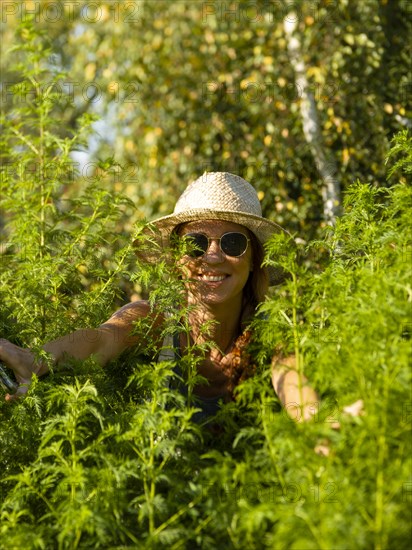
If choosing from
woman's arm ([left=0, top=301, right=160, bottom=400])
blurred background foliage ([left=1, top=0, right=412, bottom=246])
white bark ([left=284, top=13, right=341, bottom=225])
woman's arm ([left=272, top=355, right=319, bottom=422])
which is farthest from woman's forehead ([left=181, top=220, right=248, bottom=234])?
white bark ([left=284, top=13, right=341, bottom=225])

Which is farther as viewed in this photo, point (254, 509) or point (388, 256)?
point (388, 256)

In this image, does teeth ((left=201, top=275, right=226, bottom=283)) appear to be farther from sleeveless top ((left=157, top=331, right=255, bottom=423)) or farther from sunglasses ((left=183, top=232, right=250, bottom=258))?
sleeveless top ((left=157, top=331, right=255, bottom=423))

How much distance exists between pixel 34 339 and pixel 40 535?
1.13 meters

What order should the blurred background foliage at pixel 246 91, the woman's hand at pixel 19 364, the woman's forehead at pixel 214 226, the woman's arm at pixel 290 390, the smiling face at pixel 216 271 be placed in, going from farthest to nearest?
the blurred background foliage at pixel 246 91 < the woman's forehead at pixel 214 226 < the smiling face at pixel 216 271 < the woman's hand at pixel 19 364 < the woman's arm at pixel 290 390

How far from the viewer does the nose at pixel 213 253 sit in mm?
3018

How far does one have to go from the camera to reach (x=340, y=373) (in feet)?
6.73

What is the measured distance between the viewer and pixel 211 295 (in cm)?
299

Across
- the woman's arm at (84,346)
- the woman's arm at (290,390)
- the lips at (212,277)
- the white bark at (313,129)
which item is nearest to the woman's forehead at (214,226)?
the lips at (212,277)

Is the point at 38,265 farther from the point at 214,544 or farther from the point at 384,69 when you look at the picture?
the point at 384,69

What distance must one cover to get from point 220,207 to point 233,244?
5.2 inches

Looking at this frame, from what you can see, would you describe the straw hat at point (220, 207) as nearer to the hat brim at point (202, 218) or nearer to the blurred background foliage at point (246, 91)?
the hat brim at point (202, 218)

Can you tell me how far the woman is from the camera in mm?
2814

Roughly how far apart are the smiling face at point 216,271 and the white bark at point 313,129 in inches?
110

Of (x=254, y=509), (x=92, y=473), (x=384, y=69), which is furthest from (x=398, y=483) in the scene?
(x=384, y=69)
